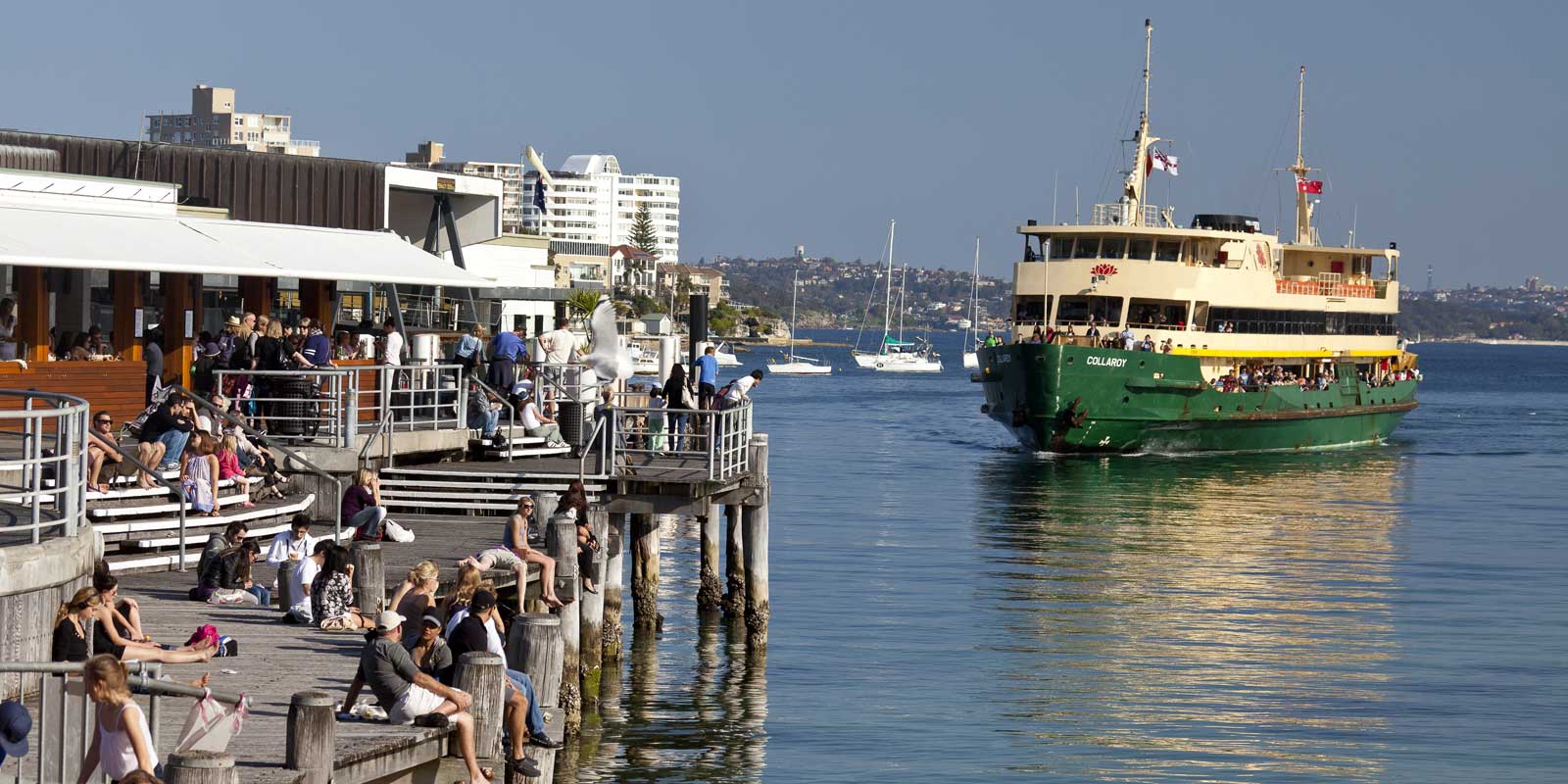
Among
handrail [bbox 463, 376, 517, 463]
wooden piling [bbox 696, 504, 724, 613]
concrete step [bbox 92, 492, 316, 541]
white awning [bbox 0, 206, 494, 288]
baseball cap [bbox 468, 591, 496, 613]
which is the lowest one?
wooden piling [bbox 696, 504, 724, 613]

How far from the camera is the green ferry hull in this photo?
5447 centimetres

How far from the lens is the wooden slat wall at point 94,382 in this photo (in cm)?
2184

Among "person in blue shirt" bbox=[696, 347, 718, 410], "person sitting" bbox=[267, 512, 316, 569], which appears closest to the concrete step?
"person sitting" bbox=[267, 512, 316, 569]

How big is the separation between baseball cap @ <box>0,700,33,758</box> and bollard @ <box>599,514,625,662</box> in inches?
438

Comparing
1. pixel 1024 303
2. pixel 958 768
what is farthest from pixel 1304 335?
pixel 958 768

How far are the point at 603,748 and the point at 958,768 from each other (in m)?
3.63

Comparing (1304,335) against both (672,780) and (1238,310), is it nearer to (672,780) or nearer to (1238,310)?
(1238,310)

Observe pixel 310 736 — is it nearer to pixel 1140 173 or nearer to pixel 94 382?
pixel 94 382

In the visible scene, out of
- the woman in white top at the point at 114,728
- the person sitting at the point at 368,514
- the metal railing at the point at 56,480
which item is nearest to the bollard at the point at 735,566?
the person sitting at the point at 368,514

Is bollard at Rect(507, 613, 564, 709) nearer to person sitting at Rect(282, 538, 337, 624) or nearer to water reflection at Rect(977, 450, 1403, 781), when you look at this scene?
person sitting at Rect(282, 538, 337, 624)

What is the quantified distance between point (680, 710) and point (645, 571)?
4893 mm

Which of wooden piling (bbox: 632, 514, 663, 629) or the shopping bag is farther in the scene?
wooden piling (bbox: 632, 514, 663, 629)

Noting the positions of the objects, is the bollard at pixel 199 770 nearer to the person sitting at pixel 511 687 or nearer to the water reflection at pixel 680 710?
the person sitting at pixel 511 687

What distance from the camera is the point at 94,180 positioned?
2612 cm
